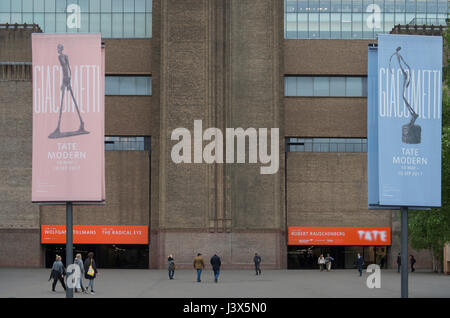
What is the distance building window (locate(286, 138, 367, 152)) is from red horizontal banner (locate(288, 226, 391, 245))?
590 cm

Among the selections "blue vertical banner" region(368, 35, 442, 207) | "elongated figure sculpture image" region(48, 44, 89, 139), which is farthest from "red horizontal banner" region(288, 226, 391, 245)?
"elongated figure sculpture image" region(48, 44, 89, 139)

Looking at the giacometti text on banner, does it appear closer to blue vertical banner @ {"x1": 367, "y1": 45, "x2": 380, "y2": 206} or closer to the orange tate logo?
blue vertical banner @ {"x1": 367, "y1": 45, "x2": 380, "y2": 206}

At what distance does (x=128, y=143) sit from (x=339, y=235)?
17236 mm

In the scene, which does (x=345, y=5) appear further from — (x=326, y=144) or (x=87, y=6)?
(x=87, y=6)

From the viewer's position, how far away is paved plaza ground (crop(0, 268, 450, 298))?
84.0 ft

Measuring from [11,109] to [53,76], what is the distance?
30099mm

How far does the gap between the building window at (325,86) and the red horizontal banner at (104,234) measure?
50.8ft

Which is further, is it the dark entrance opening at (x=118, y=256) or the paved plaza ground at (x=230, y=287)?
the dark entrance opening at (x=118, y=256)

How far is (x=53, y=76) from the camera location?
1812 centimetres

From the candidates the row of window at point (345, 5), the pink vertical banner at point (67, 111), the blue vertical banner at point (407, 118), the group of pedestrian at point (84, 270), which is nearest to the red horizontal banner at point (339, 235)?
the row of window at point (345, 5)

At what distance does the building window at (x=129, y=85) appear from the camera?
153ft

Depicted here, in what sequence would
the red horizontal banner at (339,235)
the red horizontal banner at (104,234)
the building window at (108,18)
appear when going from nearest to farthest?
the red horizontal banner at (104,234) < the red horizontal banner at (339,235) < the building window at (108,18)

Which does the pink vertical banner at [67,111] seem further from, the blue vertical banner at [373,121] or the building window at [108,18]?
the building window at [108,18]

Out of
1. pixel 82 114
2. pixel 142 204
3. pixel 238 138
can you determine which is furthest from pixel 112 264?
pixel 82 114
